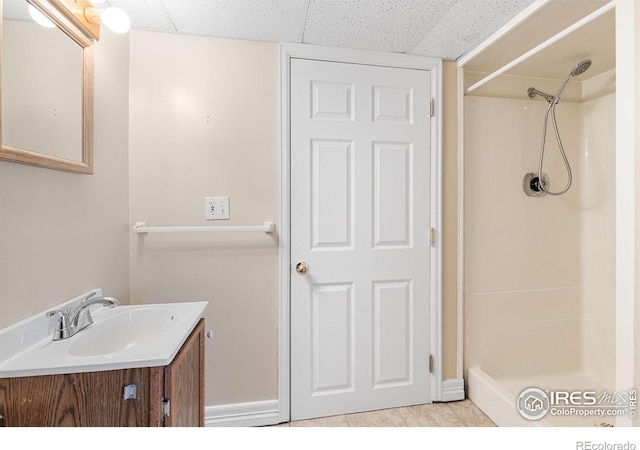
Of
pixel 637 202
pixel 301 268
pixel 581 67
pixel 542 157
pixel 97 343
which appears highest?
pixel 581 67

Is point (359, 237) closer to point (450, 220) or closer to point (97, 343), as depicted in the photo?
point (450, 220)

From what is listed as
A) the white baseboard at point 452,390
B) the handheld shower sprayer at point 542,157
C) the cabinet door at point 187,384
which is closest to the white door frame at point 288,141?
the cabinet door at point 187,384

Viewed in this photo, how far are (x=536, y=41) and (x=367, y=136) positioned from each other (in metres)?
0.96

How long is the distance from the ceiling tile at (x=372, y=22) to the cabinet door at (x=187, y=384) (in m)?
1.44

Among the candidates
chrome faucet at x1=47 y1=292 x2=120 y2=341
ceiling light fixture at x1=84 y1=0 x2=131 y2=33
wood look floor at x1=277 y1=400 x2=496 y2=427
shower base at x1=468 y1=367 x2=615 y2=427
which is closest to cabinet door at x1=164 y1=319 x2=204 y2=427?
chrome faucet at x1=47 y1=292 x2=120 y2=341

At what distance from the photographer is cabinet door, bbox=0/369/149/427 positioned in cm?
78

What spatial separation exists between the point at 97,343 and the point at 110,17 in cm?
119

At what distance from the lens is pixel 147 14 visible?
4.58 ft

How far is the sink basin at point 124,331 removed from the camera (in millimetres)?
1034

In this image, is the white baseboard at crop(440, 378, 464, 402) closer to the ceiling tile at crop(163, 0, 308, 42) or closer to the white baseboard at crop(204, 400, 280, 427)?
the white baseboard at crop(204, 400, 280, 427)

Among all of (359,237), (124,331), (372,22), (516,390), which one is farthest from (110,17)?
(516,390)

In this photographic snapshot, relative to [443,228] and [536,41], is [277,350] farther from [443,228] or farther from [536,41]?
[536,41]
